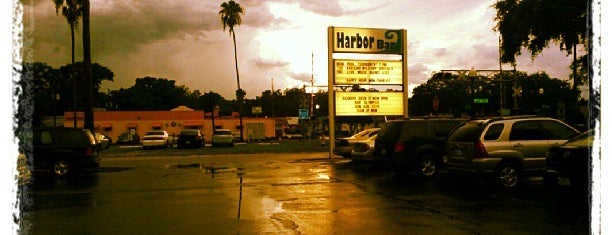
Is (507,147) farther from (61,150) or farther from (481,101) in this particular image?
(481,101)

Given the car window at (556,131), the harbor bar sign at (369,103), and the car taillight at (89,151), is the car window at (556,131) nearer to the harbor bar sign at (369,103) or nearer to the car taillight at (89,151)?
the harbor bar sign at (369,103)

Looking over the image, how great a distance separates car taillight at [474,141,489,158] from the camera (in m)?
12.3

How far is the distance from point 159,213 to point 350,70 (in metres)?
17.0

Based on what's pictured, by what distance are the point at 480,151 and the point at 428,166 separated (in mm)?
3549

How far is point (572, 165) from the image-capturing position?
9750mm

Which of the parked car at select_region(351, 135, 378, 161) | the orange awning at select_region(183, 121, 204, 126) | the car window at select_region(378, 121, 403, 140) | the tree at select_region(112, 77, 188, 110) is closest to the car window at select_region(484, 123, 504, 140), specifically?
the car window at select_region(378, 121, 403, 140)

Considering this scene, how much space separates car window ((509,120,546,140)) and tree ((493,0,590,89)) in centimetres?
864

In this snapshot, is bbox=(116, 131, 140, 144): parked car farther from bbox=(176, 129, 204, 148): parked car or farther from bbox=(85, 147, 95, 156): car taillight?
bbox=(85, 147, 95, 156): car taillight

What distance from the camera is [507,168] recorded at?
12500 mm

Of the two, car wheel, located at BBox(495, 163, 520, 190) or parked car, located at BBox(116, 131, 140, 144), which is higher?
car wheel, located at BBox(495, 163, 520, 190)

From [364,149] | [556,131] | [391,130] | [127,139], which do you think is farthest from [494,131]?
[127,139]

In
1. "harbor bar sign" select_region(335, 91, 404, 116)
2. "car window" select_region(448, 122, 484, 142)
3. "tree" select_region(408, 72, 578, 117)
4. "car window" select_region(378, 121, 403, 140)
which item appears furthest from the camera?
"tree" select_region(408, 72, 578, 117)

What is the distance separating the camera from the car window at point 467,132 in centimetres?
1260
